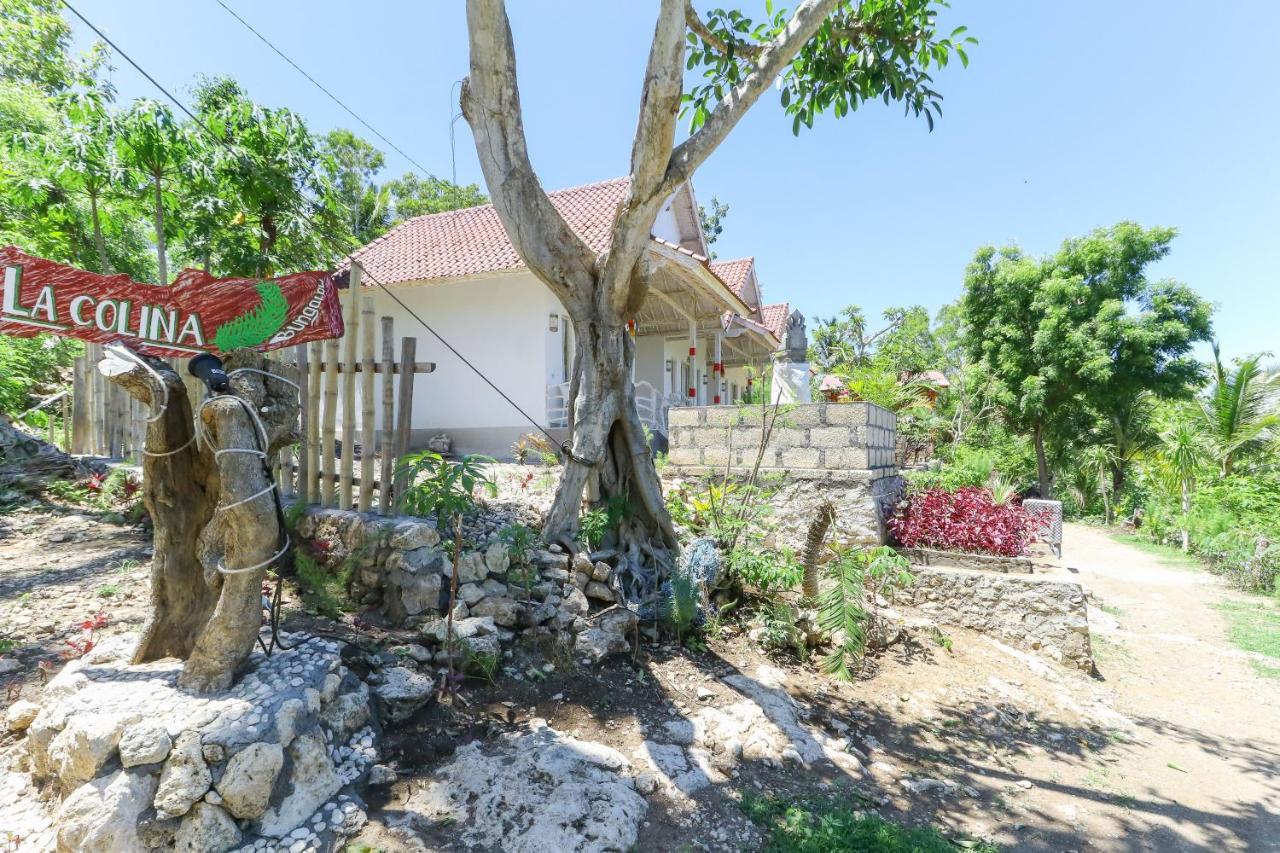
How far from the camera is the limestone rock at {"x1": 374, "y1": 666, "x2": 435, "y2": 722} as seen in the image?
311cm

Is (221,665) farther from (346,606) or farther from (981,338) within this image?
(981,338)

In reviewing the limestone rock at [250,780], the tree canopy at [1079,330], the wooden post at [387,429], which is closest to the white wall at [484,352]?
the wooden post at [387,429]

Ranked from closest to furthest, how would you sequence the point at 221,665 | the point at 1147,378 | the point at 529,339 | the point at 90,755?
the point at 90,755 < the point at 221,665 < the point at 529,339 < the point at 1147,378

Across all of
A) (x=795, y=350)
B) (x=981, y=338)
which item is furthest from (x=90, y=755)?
(x=981, y=338)

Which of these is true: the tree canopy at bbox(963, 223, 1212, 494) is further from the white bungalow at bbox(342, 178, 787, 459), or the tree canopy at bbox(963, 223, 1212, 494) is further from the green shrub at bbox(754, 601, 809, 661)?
the green shrub at bbox(754, 601, 809, 661)

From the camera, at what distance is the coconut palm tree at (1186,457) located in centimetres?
1372

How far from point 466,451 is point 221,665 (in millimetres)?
8564

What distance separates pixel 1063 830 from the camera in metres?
3.15

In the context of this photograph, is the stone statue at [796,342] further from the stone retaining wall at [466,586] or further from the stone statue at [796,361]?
the stone retaining wall at [466,586]

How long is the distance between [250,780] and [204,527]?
3.99 feet

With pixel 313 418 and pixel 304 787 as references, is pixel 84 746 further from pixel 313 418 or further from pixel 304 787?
pixel 313 418

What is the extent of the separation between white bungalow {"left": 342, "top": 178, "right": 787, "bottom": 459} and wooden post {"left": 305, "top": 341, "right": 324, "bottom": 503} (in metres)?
5.21

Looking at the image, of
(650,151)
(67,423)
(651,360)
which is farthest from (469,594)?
(651,360)

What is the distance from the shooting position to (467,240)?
38.6 feet
